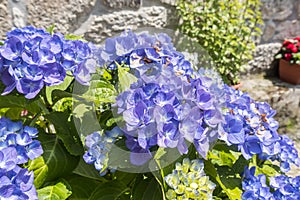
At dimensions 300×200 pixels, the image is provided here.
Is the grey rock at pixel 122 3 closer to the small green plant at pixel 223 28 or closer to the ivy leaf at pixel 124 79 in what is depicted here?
the small green plant at pixel 223 28

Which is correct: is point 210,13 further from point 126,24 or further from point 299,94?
point 299,94

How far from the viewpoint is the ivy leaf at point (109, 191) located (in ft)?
3.31

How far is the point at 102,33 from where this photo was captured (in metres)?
2.55

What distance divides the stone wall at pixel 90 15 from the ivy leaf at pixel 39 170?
1308 mm

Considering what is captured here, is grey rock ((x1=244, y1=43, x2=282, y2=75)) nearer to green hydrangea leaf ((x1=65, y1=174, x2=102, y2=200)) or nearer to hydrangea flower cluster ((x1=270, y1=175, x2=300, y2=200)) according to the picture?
hydrangea flower cluster ((x1=270, y1=175, x2=300, y2=200))

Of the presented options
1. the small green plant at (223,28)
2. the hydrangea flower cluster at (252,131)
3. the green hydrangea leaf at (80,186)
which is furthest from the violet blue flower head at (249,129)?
the small green plant at (223,28)

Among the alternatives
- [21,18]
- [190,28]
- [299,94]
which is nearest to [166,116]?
[21,18]

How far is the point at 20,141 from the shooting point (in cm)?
94

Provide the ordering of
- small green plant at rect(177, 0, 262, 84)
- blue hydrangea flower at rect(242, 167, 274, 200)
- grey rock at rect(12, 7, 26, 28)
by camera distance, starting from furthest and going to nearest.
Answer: small green plant at rect(177, 0, 262, 84), grey rock at rect(12, 7, 26, 28), blue hydrangea flower at rect(242, 167, 274, 200)

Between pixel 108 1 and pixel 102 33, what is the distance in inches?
7.1

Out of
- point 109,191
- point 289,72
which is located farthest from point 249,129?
point 289,72

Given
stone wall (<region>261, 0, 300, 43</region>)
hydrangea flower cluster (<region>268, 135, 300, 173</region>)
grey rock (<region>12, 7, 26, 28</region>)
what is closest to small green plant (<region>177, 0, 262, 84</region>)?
stone wall (<region>261, 0, 300, 43</region>)

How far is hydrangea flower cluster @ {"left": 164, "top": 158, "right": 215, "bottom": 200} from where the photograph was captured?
917 mm

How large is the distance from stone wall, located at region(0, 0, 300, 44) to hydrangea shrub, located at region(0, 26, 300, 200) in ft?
3.62
